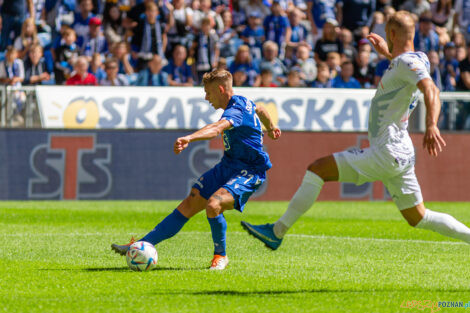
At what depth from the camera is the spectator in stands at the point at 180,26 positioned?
18.9 meters

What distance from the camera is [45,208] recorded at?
1512cm

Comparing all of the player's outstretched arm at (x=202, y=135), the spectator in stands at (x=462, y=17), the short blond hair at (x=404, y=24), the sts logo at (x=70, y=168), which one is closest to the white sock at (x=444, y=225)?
the short blond hair at (x=404, y=24)

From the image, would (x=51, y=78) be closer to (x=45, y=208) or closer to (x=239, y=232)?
(x=45, y=208)

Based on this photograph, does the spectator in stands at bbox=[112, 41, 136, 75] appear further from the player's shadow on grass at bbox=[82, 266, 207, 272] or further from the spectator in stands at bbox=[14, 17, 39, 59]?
the player's shadow on grass at bbox=[82, 266, 207, 272]

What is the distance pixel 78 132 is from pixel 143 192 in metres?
1.66

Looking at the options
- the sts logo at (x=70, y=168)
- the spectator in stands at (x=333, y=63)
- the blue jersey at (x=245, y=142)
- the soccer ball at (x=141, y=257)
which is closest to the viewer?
the soccer ball at (x=141, y=257)

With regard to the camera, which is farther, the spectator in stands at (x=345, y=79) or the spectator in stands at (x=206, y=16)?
the spectator in stands at (x=206, y=16)

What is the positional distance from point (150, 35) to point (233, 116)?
1145cm

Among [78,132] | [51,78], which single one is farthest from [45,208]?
[51,78]

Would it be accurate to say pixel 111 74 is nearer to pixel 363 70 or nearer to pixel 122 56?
pixel 122 56

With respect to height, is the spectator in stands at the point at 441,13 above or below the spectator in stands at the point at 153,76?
above

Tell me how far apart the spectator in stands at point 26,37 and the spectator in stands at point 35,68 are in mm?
349

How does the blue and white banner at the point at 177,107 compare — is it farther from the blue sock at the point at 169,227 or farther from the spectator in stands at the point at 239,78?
the blue sock at the point at 169,227

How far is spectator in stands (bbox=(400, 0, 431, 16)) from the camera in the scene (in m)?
21.7
